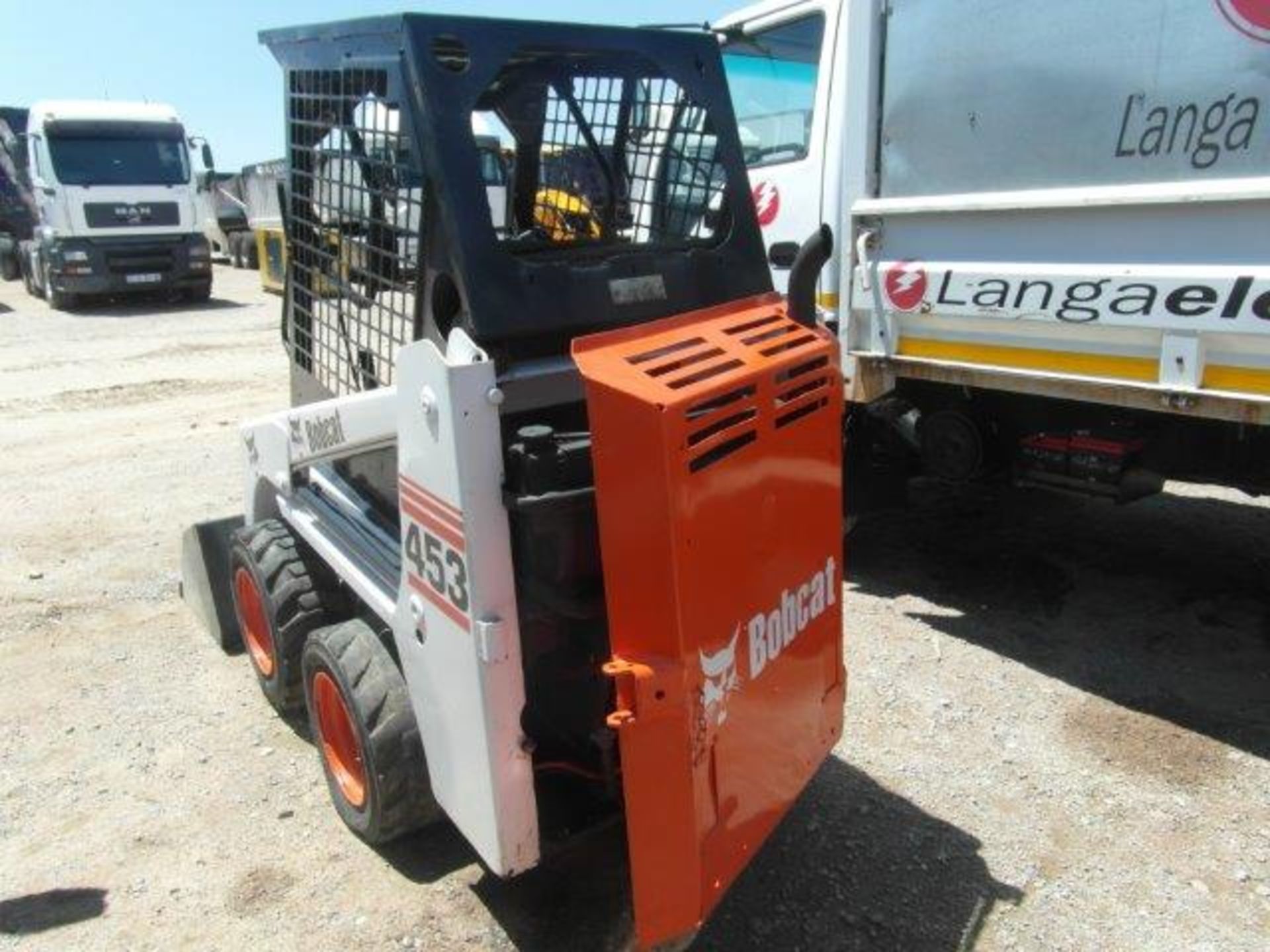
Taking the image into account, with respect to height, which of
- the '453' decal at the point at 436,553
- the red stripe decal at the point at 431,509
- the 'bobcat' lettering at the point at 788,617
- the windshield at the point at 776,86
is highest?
the windshield at the point at 776,86

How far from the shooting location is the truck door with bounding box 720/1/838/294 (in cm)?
427

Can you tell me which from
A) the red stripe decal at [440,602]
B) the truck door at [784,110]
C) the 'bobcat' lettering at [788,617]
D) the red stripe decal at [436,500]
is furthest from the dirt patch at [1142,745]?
the red stripe decal at [436,500]

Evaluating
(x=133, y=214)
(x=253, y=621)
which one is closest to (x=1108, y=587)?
(x=253, y=621)

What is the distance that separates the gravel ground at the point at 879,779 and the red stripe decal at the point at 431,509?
1129 millimetres

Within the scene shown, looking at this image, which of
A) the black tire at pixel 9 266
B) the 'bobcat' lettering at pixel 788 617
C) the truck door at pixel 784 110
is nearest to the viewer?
the 'bobcat' lettering at pixel 788 617

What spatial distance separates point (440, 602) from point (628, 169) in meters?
1.43

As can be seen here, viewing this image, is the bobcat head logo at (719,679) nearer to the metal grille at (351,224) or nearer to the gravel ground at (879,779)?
the gravel ground at (879,779)

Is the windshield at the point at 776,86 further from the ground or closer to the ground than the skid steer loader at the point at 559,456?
further from the ground

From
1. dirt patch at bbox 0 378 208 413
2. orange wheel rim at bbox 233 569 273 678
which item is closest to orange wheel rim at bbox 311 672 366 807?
orange wheel rim at bbox 233 569 273 678

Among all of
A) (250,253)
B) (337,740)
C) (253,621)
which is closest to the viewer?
(337,740)

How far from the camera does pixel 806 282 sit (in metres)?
2.44

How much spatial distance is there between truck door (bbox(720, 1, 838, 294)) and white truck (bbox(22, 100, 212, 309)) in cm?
1289

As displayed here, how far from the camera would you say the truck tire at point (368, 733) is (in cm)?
243

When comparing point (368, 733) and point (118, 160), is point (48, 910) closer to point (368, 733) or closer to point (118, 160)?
point (368, 733)
